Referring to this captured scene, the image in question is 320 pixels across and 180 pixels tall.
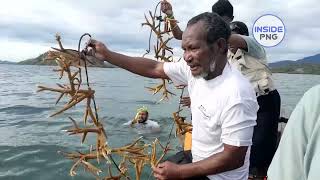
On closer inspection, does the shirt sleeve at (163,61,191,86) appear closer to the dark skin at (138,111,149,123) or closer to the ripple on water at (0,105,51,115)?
the dark skin at (138,111,149,123)

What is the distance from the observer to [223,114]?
318 cm

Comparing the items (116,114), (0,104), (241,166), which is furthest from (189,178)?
(0,104)

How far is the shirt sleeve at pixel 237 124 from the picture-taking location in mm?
3146

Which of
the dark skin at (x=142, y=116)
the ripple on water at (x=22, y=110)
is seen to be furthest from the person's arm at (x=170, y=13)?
the ripple on water at (x=22, y=110)

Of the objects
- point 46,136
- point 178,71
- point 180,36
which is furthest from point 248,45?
point 46,136

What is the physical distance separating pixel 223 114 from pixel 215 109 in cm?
7

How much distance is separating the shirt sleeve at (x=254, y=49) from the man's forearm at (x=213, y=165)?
195cm

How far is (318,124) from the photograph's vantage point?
61.1 inches

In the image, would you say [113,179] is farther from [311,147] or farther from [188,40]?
[311,147]

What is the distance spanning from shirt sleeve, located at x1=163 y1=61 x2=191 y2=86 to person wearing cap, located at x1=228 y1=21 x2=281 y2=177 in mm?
1269

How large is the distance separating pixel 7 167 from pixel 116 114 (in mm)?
12309

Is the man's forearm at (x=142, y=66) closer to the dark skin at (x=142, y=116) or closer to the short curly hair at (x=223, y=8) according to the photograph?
the short curly hair at (x=223, y=8)

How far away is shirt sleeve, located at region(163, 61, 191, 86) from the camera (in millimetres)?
3862

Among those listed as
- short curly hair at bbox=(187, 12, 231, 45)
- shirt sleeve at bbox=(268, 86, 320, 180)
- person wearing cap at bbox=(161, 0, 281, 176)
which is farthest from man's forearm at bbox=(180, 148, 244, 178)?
person wearing cap at bbox=(161, 0, 281, 176)
